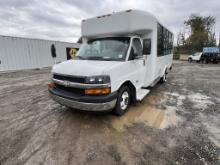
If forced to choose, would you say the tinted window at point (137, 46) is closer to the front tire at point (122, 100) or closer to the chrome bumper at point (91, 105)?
the front tire at point (122, 100)

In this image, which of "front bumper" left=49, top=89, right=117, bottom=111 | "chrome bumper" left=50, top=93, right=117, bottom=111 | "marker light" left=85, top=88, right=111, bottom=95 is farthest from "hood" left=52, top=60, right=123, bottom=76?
"chrome bumper" left=50, top=93, right=117, bottom=111

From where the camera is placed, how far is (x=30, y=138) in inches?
124

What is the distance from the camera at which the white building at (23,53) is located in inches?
526

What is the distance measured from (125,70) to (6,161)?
2949 mm

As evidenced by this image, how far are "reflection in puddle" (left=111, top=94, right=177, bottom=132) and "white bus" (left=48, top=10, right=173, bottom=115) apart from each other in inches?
9.4

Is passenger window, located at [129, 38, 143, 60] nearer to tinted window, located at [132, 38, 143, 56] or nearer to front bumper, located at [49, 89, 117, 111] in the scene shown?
tinted window, located at [132, 38, 143, 56]

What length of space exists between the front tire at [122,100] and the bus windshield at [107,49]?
82cm

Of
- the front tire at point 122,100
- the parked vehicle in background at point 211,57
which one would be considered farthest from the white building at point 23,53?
the parked vehicle in background at point 211,57

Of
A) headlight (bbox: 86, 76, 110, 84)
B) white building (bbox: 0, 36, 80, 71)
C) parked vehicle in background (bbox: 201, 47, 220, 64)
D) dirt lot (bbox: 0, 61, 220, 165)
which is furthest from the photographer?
parked vehicle in background (bbox: 201, 47, 220, 64)

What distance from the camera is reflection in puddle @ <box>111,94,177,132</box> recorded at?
3639 mm

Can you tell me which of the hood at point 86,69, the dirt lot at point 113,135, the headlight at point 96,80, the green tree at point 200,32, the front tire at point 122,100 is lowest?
the dirt lot at point 113,135

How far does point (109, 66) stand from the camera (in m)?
3.33

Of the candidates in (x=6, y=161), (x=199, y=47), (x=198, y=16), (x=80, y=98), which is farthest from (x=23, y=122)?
(x=198, y=16)

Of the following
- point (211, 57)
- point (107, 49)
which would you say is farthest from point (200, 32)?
point (107, 49)
